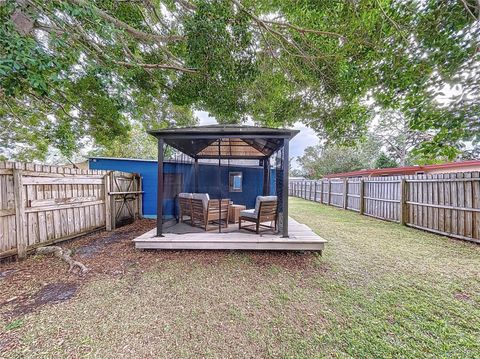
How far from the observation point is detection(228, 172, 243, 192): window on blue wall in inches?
324

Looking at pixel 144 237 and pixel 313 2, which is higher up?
pixel 313 2

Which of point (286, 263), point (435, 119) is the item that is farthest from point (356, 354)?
point (435, 119)

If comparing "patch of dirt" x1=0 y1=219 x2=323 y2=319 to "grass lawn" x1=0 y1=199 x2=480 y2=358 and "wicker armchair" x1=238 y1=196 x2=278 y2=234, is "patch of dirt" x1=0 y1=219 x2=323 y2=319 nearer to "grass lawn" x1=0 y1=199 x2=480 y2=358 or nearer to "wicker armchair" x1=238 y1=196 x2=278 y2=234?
"grass lawn" x1=0 y1=199 x2=480 y2=358

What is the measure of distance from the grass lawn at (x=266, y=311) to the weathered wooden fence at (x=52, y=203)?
559 millimetres

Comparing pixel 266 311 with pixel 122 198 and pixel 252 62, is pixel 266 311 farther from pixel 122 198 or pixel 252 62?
pixel 122 198

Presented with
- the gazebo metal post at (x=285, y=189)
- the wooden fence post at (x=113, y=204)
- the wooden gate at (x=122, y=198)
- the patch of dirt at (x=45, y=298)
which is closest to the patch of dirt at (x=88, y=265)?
the patch of dirt at (x=45, y=298)

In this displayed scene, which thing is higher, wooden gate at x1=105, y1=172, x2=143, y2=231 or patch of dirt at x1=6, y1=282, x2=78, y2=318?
wooden gate at x1=105, y1=172, x2=143, y2=231

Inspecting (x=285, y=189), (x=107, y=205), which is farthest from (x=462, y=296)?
(x=107, y=205)

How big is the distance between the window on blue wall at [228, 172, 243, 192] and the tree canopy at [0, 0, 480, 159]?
95.1 inches

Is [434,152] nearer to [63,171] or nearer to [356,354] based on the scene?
[356,354]

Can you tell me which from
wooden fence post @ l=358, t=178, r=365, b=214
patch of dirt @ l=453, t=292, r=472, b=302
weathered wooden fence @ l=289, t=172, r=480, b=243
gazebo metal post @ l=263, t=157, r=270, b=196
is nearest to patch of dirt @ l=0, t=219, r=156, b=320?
gazebo metal post @ l=263, t=157, r=270, b=196

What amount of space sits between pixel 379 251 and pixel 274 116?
537 centimetres

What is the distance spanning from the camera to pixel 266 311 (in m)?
2.34

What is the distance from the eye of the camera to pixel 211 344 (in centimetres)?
185
